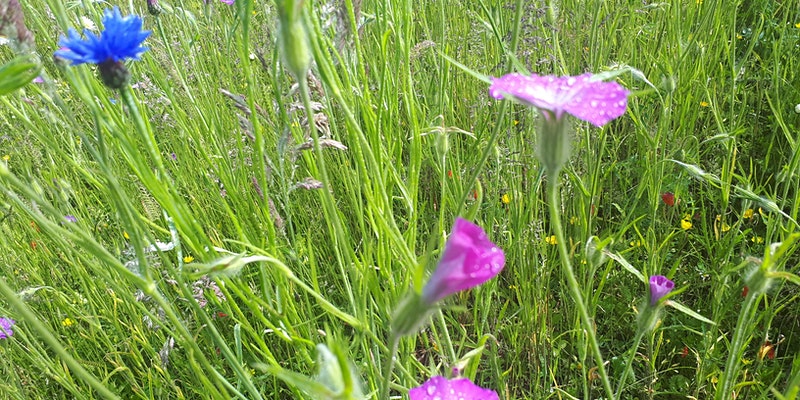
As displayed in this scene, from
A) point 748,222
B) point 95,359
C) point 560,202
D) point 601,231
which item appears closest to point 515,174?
point 560,202

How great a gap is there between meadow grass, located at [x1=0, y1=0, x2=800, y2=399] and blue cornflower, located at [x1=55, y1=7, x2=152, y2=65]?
6 cm

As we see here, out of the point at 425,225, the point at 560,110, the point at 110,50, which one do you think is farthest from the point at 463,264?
the point at 425,225

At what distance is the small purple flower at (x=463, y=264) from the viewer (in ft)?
1.26

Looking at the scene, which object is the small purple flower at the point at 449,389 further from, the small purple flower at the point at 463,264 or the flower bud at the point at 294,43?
the flower bud at the point at 294,43

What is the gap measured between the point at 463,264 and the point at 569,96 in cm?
21

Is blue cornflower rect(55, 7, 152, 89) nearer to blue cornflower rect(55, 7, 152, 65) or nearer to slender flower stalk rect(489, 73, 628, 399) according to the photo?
blue cornflower rect(55, 7, 152, 65)

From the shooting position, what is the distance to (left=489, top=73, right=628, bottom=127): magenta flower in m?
0.48

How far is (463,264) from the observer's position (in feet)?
1.28

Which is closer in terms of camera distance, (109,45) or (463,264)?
(463,264)

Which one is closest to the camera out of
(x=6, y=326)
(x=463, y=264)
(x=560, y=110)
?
(x=463, y=264)

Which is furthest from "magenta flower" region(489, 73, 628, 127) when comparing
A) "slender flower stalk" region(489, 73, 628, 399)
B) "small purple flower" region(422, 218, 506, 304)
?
"small purple flower" region(422, 218, 506, 304)

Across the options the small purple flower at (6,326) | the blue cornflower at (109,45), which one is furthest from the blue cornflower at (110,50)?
the small purple flower at (6,326)

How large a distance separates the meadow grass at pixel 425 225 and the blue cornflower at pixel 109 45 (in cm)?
6

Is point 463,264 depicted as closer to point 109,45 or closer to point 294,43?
point 294,43
